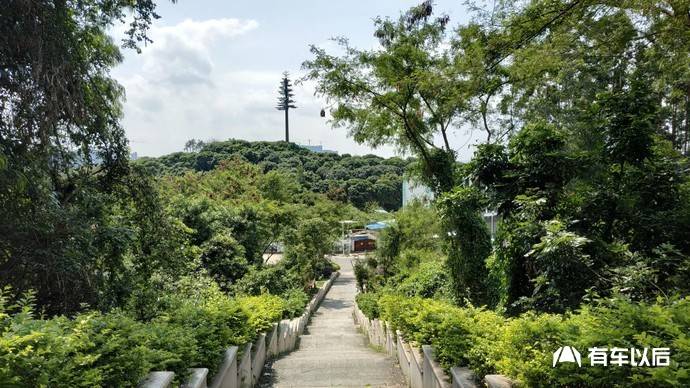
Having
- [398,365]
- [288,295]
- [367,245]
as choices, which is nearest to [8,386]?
[398,365]

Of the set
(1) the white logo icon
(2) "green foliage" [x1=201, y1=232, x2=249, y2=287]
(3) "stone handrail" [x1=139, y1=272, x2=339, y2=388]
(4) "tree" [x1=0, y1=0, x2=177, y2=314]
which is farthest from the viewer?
(2) "green foliage" [x1=201, y1=232, x2=249, y2=287]

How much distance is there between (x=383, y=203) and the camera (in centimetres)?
5778

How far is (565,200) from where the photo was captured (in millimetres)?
5500

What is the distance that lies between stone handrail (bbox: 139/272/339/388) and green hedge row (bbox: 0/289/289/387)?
0.10m

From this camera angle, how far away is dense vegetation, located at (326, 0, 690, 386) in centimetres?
313

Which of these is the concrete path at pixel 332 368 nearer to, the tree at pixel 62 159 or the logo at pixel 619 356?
the tree at pixel 62 159

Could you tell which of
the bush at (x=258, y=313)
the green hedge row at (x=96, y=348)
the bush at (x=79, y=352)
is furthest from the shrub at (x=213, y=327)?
the bush at (x=79, y=352)

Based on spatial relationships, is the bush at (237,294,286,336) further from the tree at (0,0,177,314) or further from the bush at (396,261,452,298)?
the bush at (396,261,452,298)

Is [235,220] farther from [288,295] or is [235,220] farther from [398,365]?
[398,365]

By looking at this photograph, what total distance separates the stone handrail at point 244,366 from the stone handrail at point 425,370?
2.04 m

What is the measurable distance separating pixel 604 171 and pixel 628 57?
4.28 metres

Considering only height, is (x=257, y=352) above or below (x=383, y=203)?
below

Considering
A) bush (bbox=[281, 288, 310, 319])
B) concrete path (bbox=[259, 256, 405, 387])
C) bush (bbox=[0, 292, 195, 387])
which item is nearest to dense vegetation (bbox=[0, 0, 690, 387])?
bush (bbox=[0, 292, 195, 387])

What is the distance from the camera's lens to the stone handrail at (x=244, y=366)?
11.3ft
